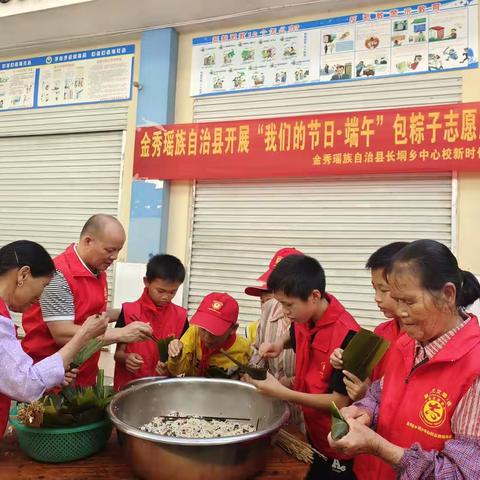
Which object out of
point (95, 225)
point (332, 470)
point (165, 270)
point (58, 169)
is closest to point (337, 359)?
point (332, 470)

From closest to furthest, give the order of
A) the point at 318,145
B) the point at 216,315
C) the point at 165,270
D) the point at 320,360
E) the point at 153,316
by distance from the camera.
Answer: the point at 320,360 → the point at 216,315 → the point at 165,270 → the point at 153,316 → the point at 318,145

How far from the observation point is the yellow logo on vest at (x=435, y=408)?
103 centimetres

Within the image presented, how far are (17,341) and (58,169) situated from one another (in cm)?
364

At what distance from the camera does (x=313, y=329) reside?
1.59 m

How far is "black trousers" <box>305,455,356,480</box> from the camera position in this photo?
1.71 m

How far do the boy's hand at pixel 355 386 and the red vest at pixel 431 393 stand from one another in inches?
6.0

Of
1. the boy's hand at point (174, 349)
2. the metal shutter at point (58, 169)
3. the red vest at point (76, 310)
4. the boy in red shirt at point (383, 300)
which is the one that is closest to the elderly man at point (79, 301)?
the red vest at point (76, 310)

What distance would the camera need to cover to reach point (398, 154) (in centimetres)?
313

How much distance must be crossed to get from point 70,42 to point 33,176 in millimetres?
1443

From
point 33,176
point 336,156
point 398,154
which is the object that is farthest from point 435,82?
point 33,176

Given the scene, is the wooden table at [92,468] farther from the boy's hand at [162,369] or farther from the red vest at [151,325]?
the red vest at [151,325]

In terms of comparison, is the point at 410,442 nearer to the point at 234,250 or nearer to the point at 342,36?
the point at 234,250

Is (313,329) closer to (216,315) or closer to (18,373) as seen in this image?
(216,315)

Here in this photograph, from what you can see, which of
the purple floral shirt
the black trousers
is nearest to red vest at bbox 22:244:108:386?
the purple floral shirt
